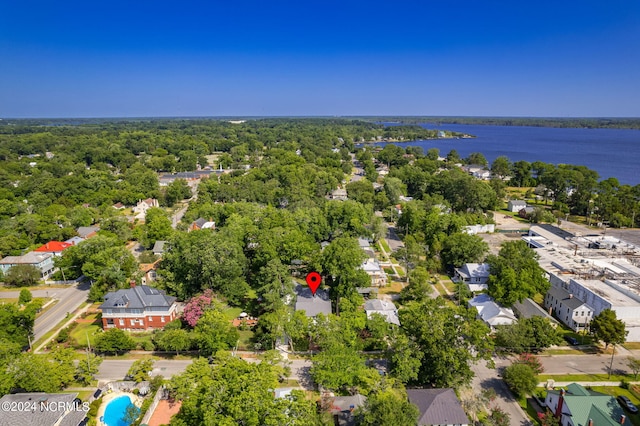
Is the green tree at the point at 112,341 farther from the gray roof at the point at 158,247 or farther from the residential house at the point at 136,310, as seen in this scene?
the gray roof at the point at 158,247

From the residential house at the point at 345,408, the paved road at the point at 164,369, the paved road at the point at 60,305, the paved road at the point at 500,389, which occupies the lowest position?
the paved road at the point at 60,305

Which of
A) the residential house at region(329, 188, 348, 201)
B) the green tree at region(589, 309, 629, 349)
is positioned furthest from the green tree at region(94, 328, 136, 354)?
the residential house at region(329, 188, 348, 201)

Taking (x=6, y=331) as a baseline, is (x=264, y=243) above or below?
above

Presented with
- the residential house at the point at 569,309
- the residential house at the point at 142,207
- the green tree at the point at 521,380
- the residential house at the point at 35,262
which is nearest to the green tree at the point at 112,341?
the residential house at the point at 35,262

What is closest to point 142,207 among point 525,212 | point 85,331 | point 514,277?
point 85,331

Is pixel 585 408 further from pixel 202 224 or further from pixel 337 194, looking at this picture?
pixel 337 194

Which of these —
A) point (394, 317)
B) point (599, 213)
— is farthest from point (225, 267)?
point (599, 213)

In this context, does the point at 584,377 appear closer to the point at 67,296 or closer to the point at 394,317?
the point at 394,317
